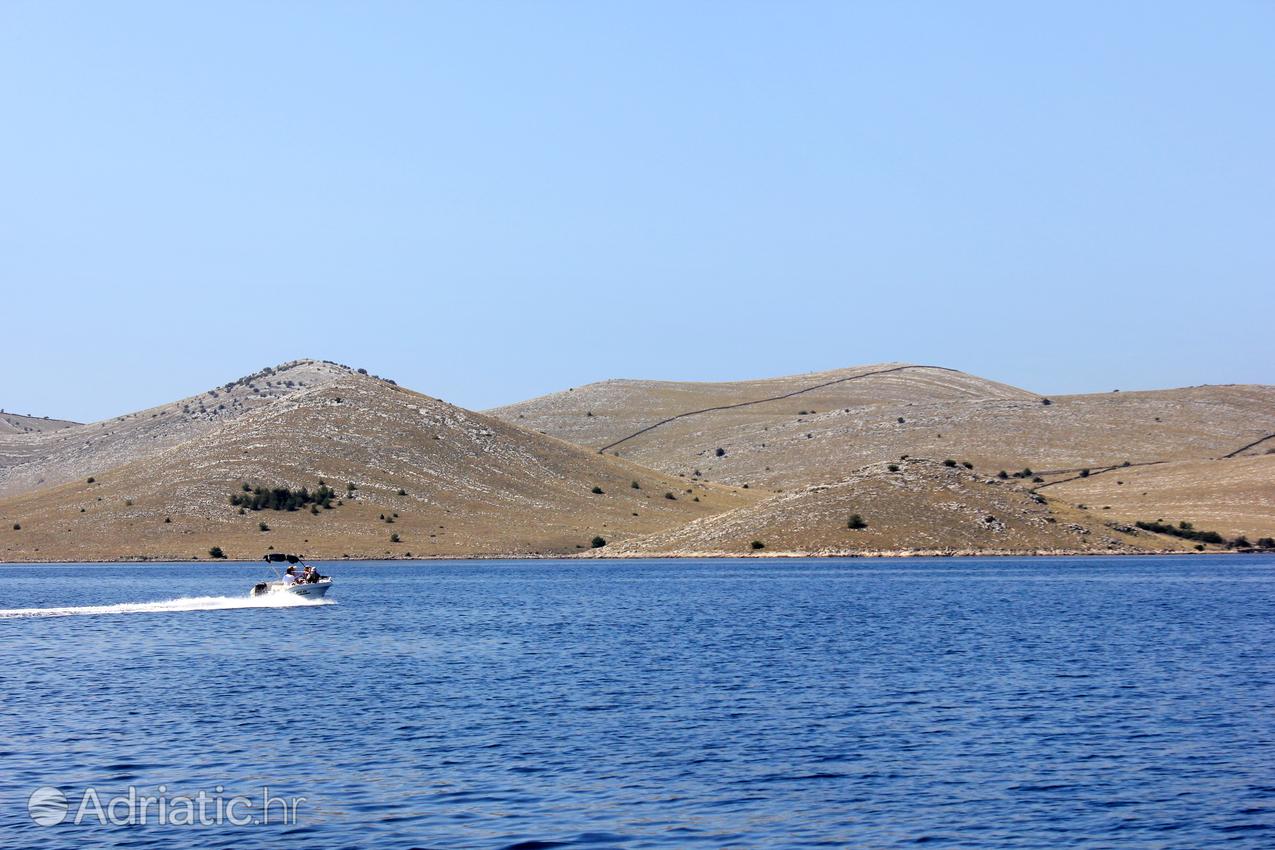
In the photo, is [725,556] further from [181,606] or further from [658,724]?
[658,724]

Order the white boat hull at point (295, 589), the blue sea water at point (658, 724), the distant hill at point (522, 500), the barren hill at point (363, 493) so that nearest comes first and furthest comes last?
the blue sea water at point (658, 724)
the white boat hull at point (295, 589)
the distant hill at point (522, 500)
the barren hill at point (363, 493)

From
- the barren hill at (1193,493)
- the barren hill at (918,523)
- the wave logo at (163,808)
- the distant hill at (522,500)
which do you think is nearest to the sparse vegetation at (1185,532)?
the distant hill at (522,500)

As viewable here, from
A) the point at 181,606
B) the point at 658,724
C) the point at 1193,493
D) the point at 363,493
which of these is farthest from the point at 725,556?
the point at 658,724

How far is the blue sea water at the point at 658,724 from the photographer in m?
26.1

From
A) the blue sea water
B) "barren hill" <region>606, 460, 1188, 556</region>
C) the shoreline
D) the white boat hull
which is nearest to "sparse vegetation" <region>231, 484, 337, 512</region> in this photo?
the shoreline

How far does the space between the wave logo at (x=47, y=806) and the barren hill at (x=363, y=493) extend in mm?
109094

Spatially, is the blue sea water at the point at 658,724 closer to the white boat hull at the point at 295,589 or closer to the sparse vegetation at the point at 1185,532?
the white boat hull at the point at 295,589

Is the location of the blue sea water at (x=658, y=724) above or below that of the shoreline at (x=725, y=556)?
below

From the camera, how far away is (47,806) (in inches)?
1076

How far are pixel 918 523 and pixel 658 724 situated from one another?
3761 inches

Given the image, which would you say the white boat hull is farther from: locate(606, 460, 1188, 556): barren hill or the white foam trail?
locate(606, 460, 1188, 556): barren hill

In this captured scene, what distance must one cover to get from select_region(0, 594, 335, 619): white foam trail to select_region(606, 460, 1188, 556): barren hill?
5586 cm

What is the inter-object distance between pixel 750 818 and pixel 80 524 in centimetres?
13203

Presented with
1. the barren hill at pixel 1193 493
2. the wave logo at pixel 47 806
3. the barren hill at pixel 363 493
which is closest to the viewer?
the wave logo at pixel 47 806
